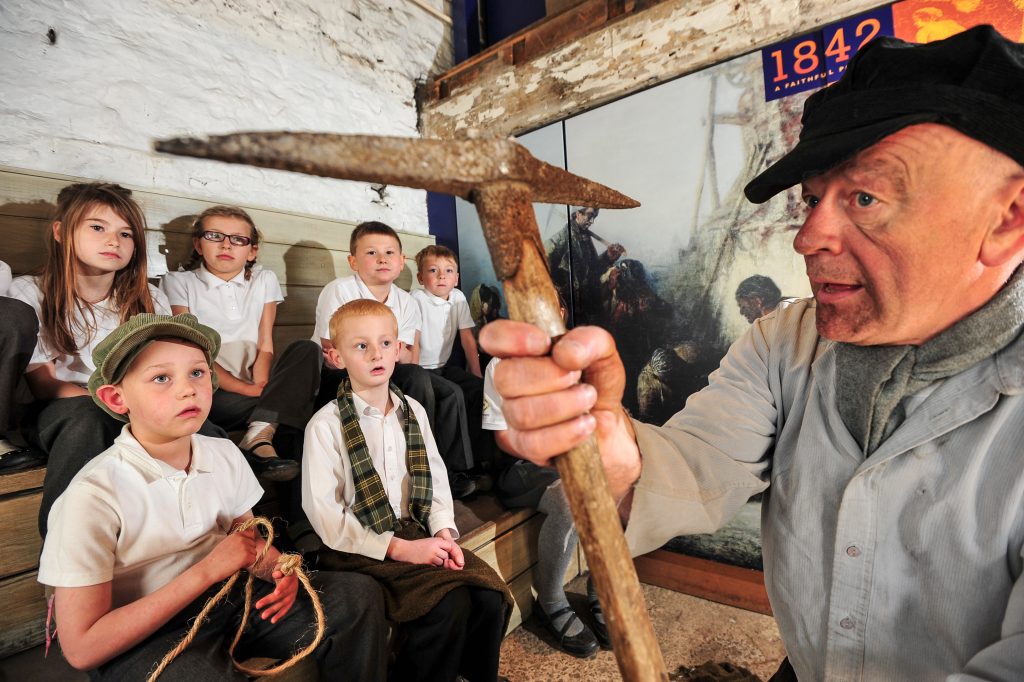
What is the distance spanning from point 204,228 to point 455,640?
8.58 feet

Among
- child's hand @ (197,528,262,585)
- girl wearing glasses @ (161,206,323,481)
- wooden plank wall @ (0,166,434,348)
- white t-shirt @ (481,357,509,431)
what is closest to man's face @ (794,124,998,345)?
child's hand @ (197,528,262,585)

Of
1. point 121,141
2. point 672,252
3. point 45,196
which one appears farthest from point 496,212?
point 121,141

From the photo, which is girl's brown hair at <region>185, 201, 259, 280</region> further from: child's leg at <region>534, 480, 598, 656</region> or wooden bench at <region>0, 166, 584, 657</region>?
child's leg at <region>534, 480, 598, 656</region>

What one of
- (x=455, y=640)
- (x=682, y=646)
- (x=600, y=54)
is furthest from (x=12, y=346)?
(x=600, y=54)

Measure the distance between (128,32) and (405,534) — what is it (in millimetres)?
3274

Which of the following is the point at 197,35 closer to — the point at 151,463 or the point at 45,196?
the point at 45,196

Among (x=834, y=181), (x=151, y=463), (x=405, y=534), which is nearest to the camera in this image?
(x=834, y=181)

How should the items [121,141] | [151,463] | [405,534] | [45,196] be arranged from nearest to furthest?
1. [151,463]
2. [405,534]
3. [45,196]
4. [121,141]

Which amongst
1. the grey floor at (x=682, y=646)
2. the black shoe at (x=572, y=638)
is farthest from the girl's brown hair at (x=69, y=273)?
the black shoe at (x=572, y=638)

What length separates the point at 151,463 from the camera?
1.33m

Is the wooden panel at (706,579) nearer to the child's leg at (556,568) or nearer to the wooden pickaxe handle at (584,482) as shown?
the child's leg at (556,568)

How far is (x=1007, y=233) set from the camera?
2.56ft

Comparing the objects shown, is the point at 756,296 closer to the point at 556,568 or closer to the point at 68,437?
the point at 556,568

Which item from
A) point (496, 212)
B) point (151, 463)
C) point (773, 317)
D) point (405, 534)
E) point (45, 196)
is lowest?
point (405, 534)
